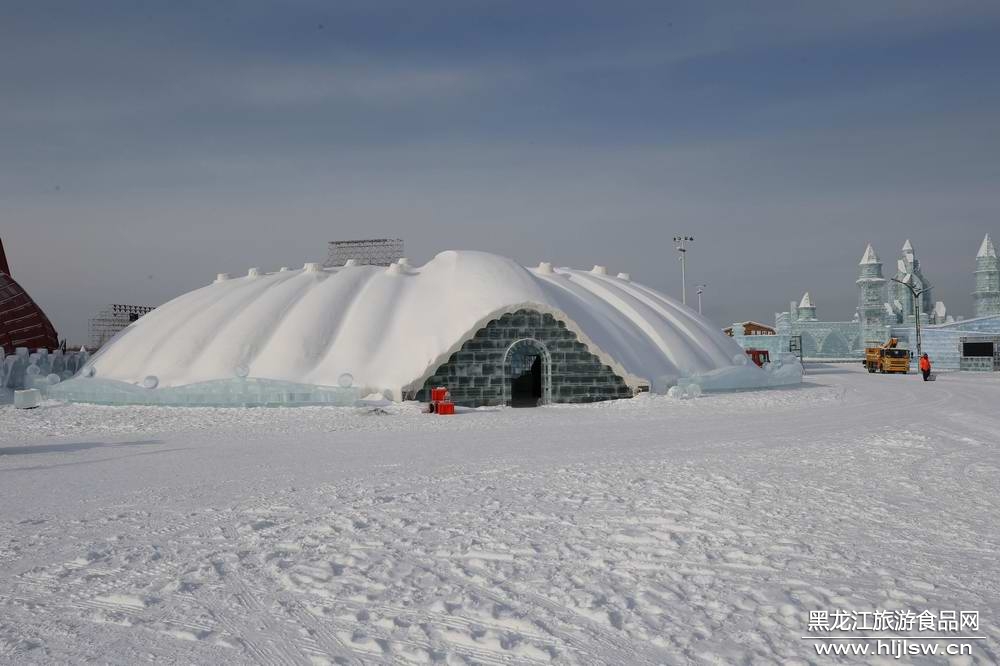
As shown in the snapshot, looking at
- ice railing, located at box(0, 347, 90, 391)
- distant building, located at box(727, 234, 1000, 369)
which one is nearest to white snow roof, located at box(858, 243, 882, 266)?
distant building, located at box(727, 234, 1000, 369)

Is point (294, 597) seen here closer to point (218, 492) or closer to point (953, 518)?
point (218, 492)

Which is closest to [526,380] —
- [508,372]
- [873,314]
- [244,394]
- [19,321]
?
[508,372]

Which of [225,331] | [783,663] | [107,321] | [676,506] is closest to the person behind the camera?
[783,663]

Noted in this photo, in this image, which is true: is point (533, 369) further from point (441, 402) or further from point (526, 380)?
point (441, 402)

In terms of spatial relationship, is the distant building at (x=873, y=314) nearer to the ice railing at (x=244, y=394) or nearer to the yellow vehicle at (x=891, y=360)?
the yellow vehicle at (x=891, y=360)

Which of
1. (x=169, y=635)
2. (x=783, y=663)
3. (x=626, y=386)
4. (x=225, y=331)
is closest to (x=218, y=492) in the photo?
(x=169, y=635)

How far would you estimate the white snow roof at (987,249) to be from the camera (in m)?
Result: 77.8

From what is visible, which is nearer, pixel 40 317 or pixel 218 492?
pixel 218 492

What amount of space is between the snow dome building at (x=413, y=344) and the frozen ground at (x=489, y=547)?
11143mm

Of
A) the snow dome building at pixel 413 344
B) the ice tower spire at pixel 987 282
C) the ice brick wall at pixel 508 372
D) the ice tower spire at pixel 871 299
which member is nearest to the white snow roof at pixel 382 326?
the snow dome building at pixel 413 344

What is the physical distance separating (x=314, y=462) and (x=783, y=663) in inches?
425

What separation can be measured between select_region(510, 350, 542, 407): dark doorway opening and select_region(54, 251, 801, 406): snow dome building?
0.08 m

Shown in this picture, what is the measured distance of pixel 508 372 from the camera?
28281 millimetres

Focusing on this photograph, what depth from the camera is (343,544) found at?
8.23 meters
